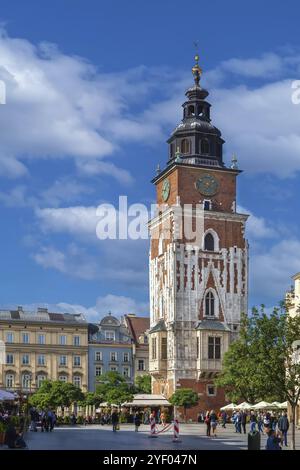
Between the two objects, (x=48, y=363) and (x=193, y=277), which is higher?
(x=193, y=277)

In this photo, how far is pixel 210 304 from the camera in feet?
280

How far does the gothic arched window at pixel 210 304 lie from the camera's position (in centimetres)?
8512

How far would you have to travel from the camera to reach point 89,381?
11306 centimetres

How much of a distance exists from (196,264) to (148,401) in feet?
49.4

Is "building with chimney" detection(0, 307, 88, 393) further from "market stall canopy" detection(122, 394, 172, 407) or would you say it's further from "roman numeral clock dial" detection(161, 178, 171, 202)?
"market stall canopy" detection(122, 394, 172, 407)

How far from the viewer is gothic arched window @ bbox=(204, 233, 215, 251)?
86125mm

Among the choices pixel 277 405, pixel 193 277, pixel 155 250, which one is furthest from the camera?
pixel 155 250

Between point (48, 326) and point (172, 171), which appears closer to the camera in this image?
point (172, 171)

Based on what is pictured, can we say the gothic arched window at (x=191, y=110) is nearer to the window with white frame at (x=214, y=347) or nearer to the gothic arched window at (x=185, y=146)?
the gothic arched window at (x=185, y=146)

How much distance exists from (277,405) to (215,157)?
3890 centimetres

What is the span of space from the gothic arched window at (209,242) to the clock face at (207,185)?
439cm

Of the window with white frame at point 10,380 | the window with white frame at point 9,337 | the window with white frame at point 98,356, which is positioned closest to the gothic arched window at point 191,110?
the window with white frame at point 98,356
